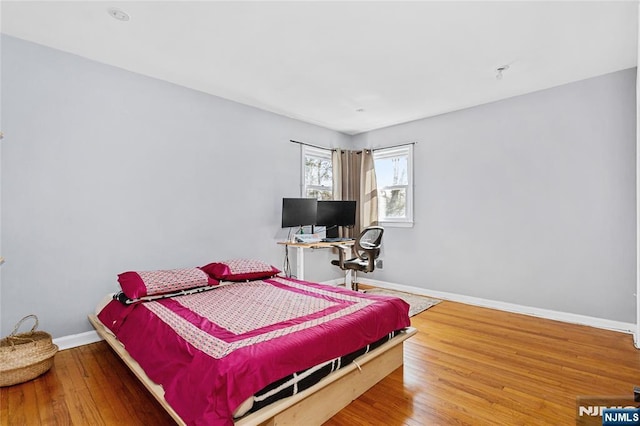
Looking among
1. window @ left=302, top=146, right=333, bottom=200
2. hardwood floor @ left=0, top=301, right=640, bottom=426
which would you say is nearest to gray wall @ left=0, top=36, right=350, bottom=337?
hardwood floor @ left=0, top=301, right=640, bottom=426

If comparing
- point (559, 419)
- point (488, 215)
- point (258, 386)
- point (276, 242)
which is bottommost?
point (559, 419)

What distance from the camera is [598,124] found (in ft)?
11.6

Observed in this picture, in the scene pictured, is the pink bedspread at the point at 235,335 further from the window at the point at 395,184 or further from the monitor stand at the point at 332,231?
the window at the point at 395,184

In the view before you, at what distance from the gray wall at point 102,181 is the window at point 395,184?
2272 mm

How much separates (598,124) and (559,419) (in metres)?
3.15

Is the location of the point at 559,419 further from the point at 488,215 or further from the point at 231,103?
the point at 231,103

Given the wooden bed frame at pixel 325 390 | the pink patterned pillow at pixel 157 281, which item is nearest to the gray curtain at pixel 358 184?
the pink patterned pillow at pixel 157 281

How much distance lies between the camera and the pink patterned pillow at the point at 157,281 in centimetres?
270

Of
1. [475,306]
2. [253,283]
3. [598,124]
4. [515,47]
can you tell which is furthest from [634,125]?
[253,283]

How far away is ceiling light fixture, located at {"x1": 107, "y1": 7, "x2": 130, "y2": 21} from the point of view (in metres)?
2.40

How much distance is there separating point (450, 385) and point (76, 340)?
328 centimetres

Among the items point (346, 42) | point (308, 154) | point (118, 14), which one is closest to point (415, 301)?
point (308, 154)

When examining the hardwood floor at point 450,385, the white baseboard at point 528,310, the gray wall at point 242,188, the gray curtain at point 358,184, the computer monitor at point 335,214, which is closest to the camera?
the hardwood floor at point 450,385

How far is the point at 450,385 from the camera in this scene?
7.76ft
